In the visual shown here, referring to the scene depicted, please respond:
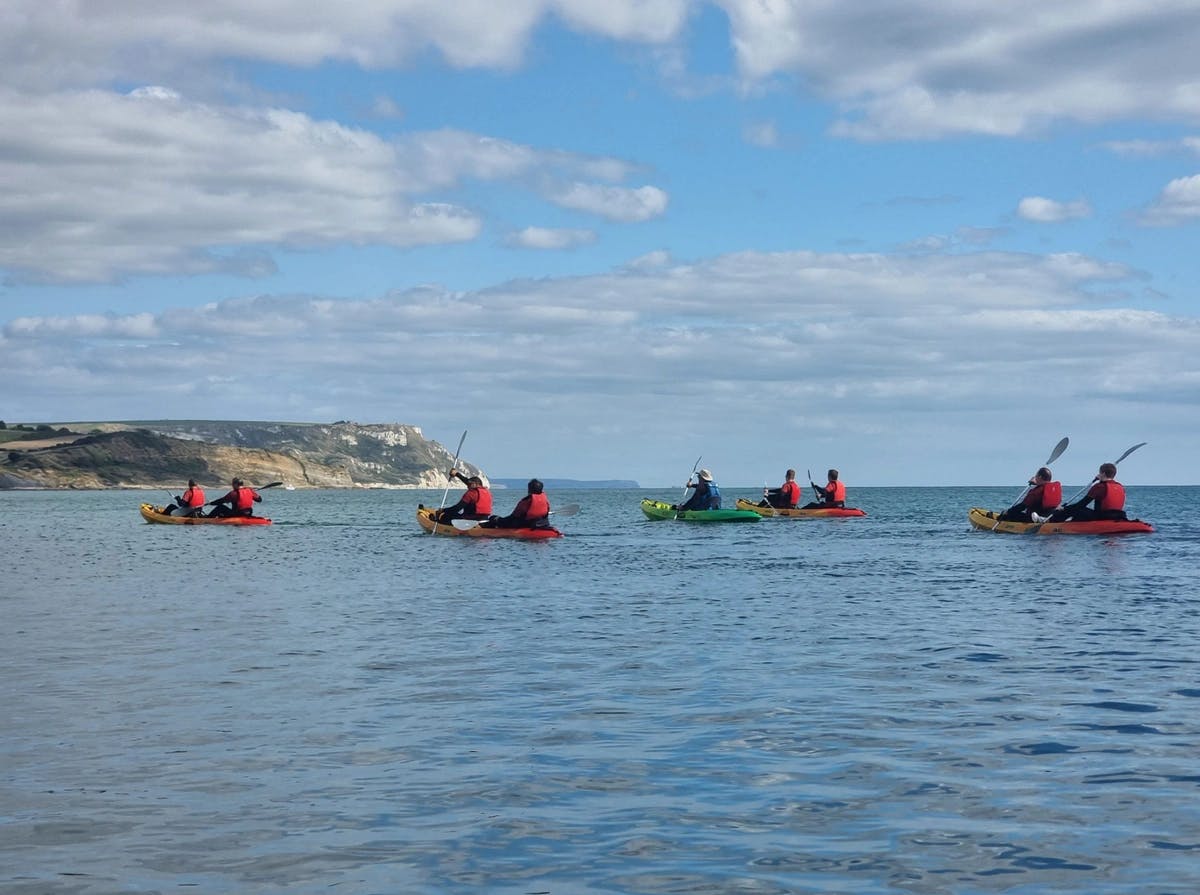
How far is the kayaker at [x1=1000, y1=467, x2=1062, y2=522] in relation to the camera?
154 ft

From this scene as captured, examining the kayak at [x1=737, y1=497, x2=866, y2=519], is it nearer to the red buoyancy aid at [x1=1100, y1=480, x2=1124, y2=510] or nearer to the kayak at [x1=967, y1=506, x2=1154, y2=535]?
the kayak at [x1=967, y1=506, x2=1154, y2=535]

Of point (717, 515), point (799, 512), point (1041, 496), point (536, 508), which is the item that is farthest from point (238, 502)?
point (1041, 496)

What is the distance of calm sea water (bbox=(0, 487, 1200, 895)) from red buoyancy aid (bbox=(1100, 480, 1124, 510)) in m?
18.8

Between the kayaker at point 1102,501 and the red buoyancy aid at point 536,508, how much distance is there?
1780 centimetres

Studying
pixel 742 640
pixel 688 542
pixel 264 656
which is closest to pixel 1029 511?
pixel 688 542

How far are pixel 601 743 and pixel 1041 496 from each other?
39272mm

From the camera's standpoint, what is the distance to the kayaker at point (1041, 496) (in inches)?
1844

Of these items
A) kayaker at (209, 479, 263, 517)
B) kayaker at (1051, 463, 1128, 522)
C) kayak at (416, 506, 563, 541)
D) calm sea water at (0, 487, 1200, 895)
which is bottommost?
calm sea water at (0, 487, 1200, 895)

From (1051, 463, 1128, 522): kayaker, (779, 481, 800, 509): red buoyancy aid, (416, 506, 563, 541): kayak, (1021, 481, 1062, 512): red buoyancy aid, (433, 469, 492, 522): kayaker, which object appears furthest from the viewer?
(779, 481, 800, 509): red buoyancy aid

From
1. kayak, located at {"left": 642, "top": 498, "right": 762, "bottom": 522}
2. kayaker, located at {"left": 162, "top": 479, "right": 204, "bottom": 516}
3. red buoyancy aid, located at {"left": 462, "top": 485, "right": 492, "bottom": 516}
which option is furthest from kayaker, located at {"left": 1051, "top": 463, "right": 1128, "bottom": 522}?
kayaker, located at {"left": 162, "top": 479, "right": 204, "bottom": 516}

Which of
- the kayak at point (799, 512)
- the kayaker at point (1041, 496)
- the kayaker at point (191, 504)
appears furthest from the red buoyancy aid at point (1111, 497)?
the kayaker at point (191, 504)

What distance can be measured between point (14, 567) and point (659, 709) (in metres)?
27.8

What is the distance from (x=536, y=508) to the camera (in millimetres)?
46000

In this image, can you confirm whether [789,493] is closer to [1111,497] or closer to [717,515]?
[717,515]
